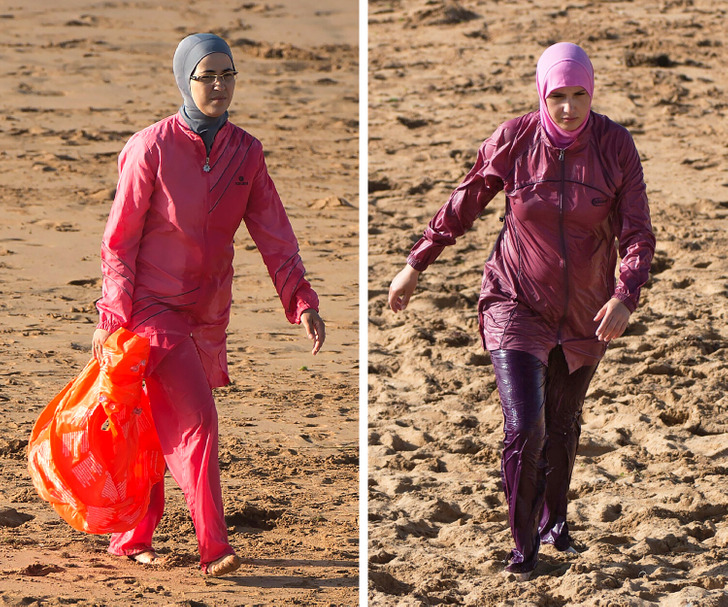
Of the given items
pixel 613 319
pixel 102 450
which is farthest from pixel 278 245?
pixel 613 319

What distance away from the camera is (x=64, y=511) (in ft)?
15.8

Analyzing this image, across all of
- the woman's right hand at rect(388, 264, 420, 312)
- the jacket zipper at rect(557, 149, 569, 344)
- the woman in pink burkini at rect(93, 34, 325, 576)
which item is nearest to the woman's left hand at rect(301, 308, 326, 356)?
the woman in pink burkini at rect(93, 34, 325, 576)

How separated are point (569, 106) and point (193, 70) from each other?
1.29 metres

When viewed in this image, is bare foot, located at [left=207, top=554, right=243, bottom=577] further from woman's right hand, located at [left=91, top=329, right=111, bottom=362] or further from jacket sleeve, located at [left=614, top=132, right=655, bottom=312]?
jacket sleeve, located at [left=614, top=132, right=655, bottom=312]

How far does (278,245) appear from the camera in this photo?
4973 millimetres

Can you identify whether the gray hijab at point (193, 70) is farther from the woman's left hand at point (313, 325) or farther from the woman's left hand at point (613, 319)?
the woman's left hand at point (613, 319)

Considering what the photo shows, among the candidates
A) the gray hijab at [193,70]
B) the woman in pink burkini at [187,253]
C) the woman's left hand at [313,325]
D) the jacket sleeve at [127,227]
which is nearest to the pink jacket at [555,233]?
the woman's left hand at [313,325]

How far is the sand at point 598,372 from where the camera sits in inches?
201

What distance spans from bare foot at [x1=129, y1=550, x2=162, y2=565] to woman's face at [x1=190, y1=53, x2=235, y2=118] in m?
1.62

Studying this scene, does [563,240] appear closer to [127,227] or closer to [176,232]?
[176,232]

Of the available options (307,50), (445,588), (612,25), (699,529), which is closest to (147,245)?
(445,588)

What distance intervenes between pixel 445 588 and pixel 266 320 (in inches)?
147

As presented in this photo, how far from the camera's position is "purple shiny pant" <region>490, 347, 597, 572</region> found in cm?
476

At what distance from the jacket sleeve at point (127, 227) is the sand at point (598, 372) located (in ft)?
4.54
